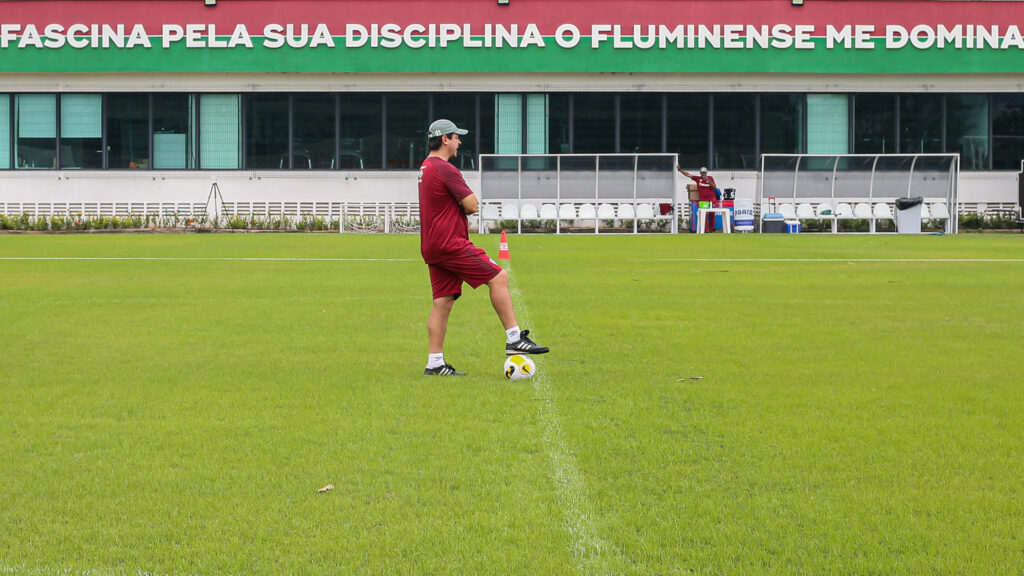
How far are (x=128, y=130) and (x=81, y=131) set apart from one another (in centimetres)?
157

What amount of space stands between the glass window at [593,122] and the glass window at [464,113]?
10.4 ft

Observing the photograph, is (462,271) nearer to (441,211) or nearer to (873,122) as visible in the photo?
(441,211)

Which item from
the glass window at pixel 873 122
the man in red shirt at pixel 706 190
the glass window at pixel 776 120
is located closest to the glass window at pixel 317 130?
the man in red shirt at pixel 706 190

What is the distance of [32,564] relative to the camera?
13.9 feet

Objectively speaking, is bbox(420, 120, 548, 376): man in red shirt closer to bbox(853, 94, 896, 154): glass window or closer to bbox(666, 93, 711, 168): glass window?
bbox(666, 93, 711, 168): glass window

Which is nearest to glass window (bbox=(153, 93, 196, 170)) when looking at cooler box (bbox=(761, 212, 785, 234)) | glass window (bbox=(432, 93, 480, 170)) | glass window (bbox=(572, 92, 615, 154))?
glass window (bbox=(432, 93, 480, 170))

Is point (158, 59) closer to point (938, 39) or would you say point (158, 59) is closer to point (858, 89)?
point (858, 89)

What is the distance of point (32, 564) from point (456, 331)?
6.62 metres

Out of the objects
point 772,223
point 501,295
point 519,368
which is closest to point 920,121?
point 772,223

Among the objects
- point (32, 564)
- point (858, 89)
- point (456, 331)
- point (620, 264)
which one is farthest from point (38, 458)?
point (858, 89)

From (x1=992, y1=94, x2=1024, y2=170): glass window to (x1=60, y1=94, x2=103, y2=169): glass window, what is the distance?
28521 millimetres

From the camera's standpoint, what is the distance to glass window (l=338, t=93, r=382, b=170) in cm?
3738

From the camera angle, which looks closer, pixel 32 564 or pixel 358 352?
pixel 32 564

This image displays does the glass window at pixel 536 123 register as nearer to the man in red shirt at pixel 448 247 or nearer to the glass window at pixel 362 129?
the glass window at pixel 362 129
